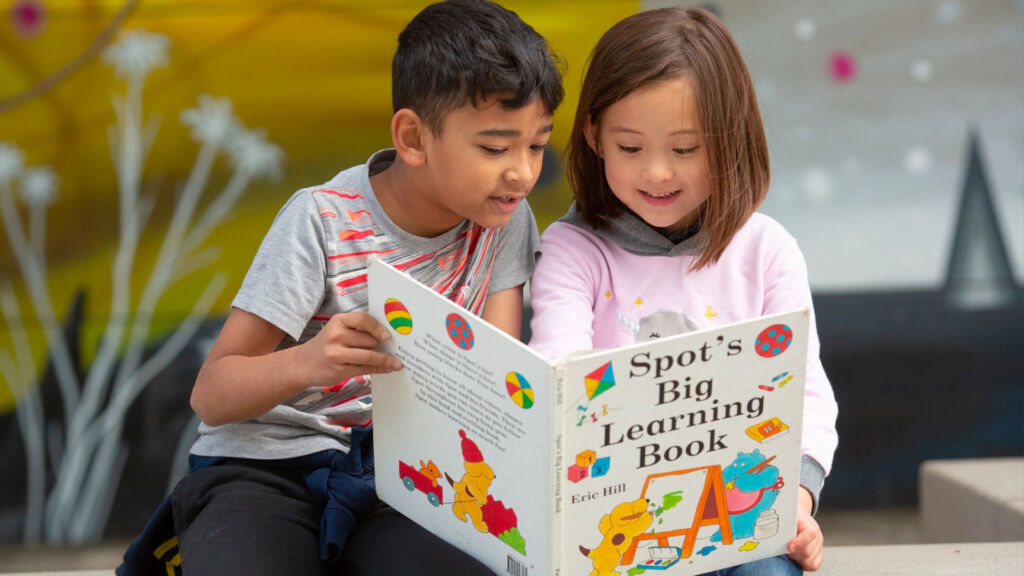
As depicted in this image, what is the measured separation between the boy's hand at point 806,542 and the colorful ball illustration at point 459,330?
1.87 ft

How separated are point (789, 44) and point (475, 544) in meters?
2.23

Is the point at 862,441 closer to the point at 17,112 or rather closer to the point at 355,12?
the point at 355,12

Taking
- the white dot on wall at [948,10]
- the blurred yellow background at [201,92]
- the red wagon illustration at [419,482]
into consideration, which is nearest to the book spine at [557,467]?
the red wagon illustration at [419,482]

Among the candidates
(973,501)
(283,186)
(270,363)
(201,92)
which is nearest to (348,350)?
(270,363)

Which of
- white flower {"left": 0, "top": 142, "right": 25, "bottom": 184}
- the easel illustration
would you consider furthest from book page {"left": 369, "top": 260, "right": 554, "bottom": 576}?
white flower {"left": 0, "top": 142, "right": 25, "bottom": 184}

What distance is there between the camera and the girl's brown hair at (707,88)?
159 centimetres

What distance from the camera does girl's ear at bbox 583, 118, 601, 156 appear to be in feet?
5.58

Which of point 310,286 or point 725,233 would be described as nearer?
point 310,286

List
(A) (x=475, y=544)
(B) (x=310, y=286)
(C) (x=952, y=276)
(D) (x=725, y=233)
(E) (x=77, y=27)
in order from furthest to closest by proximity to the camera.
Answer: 1. (C) (x=952, y=276)
2. (E) (x=77, y=27)
3. (D) (x=725, y=233)
4. (B) (x=310, y=286)
5. (A) (x=475, y=544)

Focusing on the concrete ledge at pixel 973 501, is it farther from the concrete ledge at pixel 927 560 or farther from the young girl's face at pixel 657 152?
the young girl's face at pixel 657 152

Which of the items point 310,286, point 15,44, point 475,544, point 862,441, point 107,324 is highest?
point 15,44

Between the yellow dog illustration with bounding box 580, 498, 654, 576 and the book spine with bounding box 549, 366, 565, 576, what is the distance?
46 millimetres

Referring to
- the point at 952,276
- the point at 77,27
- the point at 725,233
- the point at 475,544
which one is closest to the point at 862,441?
the point at 952,276

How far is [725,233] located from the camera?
1671mm
